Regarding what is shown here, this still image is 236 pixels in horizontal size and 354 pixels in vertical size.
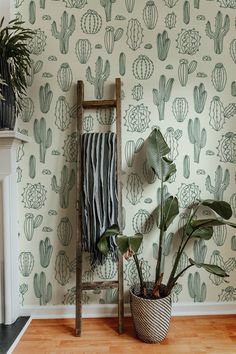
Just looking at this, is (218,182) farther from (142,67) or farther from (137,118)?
(142,67)

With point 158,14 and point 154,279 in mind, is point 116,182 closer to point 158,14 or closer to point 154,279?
point 154,279

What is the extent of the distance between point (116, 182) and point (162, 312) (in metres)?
0.87

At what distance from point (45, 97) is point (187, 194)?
125 centimetres

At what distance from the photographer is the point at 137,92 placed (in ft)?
7.02

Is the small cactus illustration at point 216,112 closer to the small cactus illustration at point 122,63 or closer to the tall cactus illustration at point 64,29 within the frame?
the small cactus illustration at point 122,63

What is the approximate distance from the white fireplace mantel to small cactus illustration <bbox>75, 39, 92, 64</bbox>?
697 mm

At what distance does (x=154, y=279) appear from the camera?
2178mm

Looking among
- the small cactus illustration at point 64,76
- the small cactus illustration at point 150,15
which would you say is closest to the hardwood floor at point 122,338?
the small cactus illustration at point 64,76

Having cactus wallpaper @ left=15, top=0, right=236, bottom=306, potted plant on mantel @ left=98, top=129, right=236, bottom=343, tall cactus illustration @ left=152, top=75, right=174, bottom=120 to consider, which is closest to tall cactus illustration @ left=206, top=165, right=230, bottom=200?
cactus wallpaper @ left=15, top=0, right=236, bottom=306

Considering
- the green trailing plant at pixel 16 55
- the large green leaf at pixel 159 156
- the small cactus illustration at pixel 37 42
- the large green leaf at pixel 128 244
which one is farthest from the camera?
the small cactus illustration at pixel 37 42

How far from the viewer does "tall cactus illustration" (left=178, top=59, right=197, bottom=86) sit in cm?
215

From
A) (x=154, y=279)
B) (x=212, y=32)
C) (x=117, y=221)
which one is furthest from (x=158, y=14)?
(x=154, y=279)

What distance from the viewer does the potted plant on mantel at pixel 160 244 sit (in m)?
1.83

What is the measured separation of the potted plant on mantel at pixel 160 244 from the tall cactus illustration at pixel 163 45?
574mm
